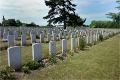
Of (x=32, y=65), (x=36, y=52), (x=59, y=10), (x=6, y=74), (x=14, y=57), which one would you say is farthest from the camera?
(x=59, y=10)

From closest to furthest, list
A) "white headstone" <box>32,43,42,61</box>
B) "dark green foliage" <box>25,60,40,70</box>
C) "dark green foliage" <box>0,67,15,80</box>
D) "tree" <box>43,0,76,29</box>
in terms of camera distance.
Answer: "dark green foliage" <box>0,67,15,80</box>
"dark green foliage" <box>25,60,40,70</box>
"white headstone" <box>32,43,42,61</box>
"tree" <box>43,0,76,29</box>

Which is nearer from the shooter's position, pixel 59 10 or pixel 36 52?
pixel 36 52

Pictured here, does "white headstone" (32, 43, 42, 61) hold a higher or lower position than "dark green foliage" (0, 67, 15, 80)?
higher

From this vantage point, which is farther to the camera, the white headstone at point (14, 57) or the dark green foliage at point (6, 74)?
the white headstone at point (14, 57)

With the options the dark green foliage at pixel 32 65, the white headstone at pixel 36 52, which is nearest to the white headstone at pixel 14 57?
the dark green foliage at pixel 32 65

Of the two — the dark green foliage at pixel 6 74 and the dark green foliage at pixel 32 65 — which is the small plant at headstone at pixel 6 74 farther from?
the dark green foliage at pixel 32 65

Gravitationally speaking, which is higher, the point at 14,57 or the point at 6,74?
the point at 14,57

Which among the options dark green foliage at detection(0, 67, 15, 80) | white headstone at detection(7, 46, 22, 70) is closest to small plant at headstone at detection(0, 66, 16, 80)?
dark green foliage at detection(0, 67, 15, 80)

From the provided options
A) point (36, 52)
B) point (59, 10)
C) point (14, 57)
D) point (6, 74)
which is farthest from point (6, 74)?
point (59, 10)

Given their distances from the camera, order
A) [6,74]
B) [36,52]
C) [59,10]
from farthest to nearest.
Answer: [59,10]
[36,52]
[6,74]

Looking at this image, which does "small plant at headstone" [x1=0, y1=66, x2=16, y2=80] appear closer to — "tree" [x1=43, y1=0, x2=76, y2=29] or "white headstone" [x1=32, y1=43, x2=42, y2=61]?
"white headstone" [x1=32, y1=43, x2=42, y2=61]

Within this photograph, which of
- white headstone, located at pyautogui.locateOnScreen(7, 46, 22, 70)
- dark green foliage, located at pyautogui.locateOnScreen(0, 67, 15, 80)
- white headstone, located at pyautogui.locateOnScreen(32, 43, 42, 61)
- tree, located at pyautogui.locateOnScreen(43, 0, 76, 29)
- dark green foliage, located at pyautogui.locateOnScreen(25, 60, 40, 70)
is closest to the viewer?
dark green foliage, located at pyautogui.locateOnScreen(0, 67, 15, 80)

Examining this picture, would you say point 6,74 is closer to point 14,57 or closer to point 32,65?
point 14,57

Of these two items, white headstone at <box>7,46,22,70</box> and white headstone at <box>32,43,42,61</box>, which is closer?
white headstone at <box>7,46,22,70</box>
